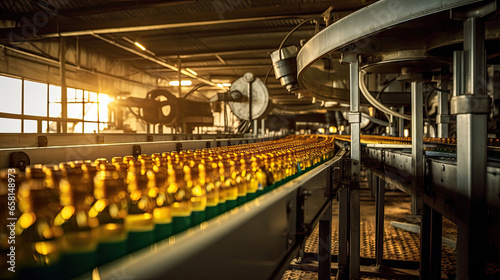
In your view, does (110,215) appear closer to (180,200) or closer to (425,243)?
(180,200)

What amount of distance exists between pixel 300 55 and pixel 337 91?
2.24m

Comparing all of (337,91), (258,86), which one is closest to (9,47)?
(258,86)

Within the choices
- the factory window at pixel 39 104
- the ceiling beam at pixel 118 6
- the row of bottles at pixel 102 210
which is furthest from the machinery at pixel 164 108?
the row of bottles at pixel 102 210

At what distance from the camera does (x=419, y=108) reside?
1.73 meters

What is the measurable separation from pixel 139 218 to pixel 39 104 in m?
8.15

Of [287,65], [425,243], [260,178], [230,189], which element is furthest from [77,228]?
[287,65]

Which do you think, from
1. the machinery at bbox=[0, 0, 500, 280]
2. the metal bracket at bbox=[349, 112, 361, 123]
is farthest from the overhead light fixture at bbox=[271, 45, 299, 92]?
the metal bracket at bbox=[349, 112, 361, 123]

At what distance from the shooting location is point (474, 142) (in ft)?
2.82

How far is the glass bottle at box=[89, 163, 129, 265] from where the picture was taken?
416mm

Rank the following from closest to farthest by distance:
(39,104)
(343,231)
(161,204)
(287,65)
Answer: (161,204) < (343,231) < (287,65) < (39,104)

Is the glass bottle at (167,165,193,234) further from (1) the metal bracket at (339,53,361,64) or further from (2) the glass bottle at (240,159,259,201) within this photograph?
(1) the metal bracket at (339,53,361,64)

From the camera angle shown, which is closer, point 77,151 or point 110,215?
point 110,215

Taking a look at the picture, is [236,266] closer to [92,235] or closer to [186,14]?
[92,235]

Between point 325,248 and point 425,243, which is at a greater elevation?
point 325,248
